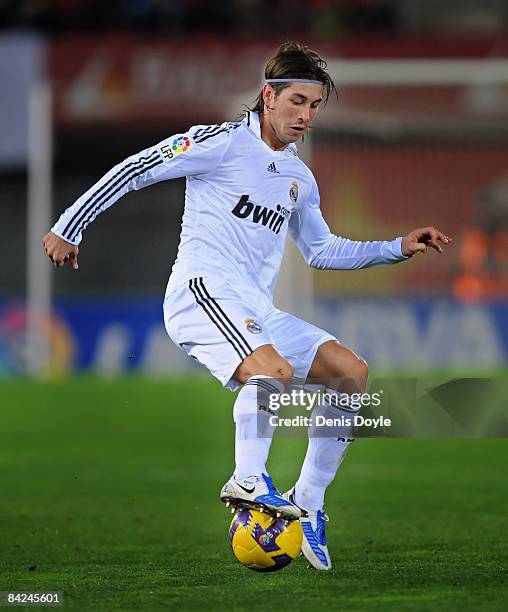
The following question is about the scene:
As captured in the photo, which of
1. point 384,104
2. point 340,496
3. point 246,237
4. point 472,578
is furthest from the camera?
point 384,104

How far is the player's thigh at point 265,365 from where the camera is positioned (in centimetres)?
533

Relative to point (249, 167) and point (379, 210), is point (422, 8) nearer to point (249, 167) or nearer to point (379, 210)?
point (379, 210)

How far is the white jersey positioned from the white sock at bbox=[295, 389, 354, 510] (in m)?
0.62

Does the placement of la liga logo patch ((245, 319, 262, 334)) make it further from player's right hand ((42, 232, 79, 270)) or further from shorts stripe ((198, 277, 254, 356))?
player's right hand ((42, 232, 79, 270))

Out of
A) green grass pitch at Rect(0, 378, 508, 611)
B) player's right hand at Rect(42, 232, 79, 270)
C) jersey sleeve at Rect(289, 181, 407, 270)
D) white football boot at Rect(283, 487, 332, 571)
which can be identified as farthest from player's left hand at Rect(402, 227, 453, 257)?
player's right hand at Rect(42, 232, 79, 270)

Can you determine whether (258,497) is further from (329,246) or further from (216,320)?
(329,246)

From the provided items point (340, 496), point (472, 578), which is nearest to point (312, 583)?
point (472, 578)

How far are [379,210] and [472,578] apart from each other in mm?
15934

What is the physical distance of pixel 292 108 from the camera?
5715 mm

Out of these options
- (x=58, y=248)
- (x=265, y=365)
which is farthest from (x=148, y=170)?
(x=265, y=365)

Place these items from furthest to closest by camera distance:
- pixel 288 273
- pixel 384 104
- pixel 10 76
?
pixel 10 76
pixel 384 104
pixel 288 273

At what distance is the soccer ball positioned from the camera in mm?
5180

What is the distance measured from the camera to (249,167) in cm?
580

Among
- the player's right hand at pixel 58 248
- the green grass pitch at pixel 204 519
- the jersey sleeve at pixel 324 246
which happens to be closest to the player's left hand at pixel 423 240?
the jersey sleeve at pixel 324 246
